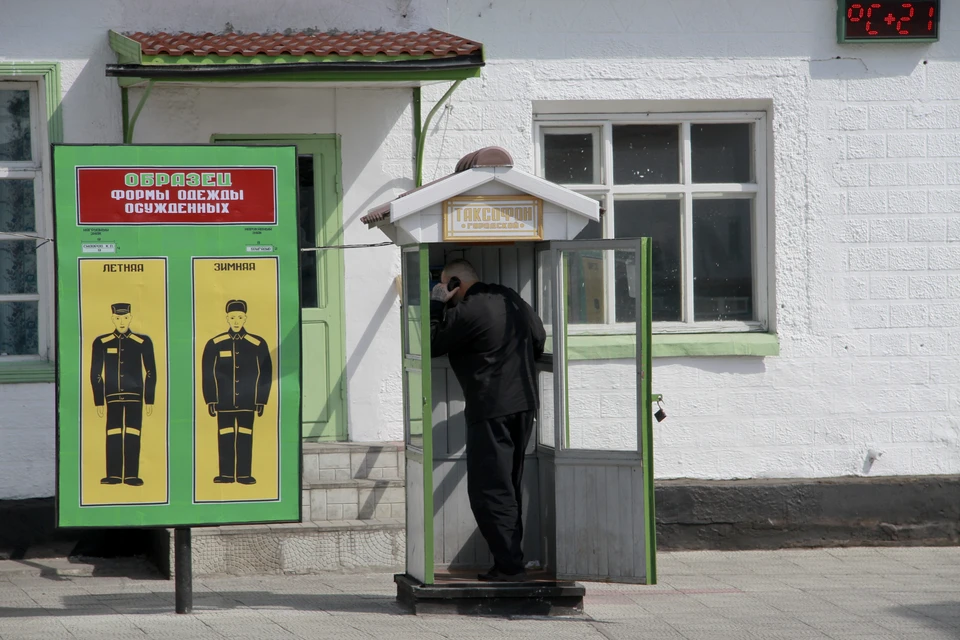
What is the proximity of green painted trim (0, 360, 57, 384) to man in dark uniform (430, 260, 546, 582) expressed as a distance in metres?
3.20

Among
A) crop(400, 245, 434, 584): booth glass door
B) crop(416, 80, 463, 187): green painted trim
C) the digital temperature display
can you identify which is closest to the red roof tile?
crop(416, 80, 463, 187): green painted trim

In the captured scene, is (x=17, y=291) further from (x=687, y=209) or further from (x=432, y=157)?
(x=687, y=209)

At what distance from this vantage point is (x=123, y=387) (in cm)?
633

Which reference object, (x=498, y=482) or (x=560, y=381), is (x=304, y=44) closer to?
(x=560, y=381)

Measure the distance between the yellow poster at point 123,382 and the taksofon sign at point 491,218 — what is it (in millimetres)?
1545

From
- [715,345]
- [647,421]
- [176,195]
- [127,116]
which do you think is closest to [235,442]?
[176,195]

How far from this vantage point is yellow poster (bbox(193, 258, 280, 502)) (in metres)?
6.41

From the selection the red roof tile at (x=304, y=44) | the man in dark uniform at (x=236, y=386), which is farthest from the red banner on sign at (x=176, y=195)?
the red roof tile at (x=304, y=44)

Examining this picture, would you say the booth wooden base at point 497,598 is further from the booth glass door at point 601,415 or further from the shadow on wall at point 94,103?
the shadow on wall at point 94,103

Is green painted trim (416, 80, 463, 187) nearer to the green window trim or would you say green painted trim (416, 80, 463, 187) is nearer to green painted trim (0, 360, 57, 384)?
the green window trim

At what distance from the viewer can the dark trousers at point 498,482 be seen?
6.70 m

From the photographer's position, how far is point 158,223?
6.34 metres

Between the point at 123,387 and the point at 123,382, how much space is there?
26 mm

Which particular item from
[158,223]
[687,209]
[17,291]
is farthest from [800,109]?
[17,291]
